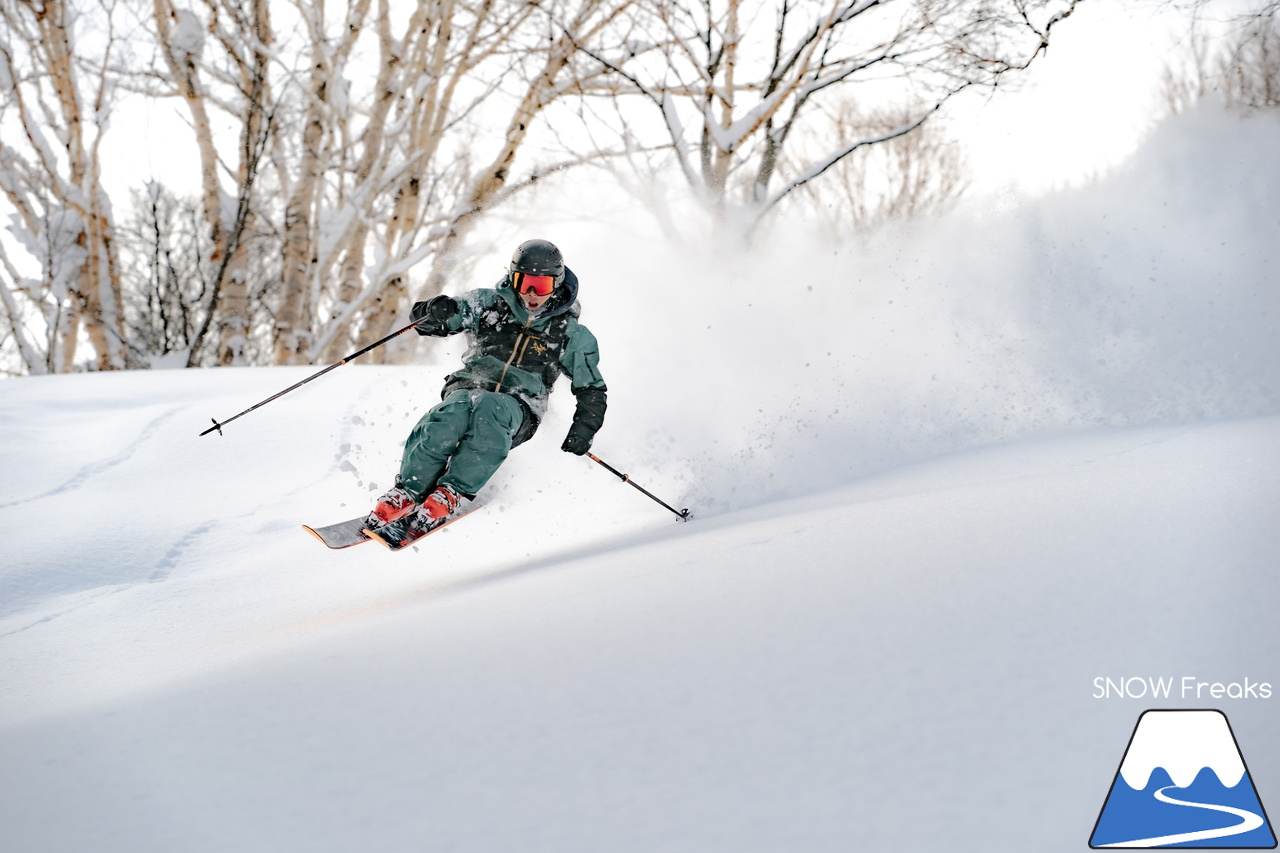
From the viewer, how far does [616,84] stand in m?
11.0

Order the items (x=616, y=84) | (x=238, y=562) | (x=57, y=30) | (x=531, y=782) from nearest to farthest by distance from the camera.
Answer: (x=531, y=782) → (x=238, y=562) → (x=57, y=30) → (x=616, y=84)

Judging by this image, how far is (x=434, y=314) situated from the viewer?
3.91m

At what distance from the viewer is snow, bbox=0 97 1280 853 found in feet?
3.89

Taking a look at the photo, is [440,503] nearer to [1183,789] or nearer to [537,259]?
[537,259]

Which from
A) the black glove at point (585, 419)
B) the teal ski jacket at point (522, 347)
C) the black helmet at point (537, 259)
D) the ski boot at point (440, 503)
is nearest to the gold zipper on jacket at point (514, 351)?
the teal ski jacket at point (522, 347)

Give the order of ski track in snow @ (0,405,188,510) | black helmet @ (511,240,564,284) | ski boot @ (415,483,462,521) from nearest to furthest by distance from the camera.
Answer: ski boot @ (415,483,462,521), black helmet @ (511,240,564,284), ski track in snow @ (0,405,188,510)

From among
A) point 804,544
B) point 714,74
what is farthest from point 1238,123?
point 804,544

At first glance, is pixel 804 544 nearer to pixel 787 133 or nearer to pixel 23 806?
pixel 23 806

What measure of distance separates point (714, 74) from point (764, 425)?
738 centimetres

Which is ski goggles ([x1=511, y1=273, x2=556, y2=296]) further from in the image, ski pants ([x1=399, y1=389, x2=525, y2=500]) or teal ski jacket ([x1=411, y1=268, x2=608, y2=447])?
ski pants ([x1=399, y1=389, x2=525, y2=500])

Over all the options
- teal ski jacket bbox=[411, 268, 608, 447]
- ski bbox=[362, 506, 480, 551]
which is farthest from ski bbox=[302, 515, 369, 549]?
teal ski jacket bbox=[411, 268, 608, 447]

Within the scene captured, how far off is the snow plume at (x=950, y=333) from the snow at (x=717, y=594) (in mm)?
34

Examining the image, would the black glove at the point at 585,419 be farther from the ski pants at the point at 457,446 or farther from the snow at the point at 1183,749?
the snow at the point at 1183,749

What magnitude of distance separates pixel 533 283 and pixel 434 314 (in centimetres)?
54
